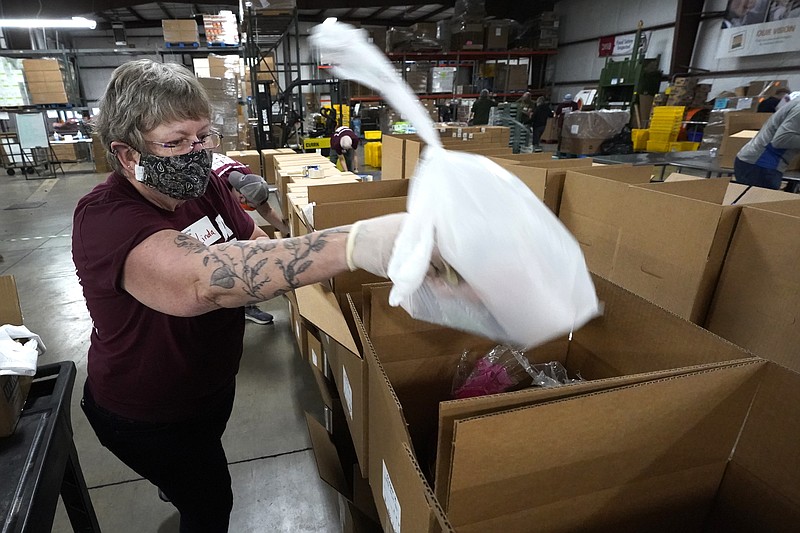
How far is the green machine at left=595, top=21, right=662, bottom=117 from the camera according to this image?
7789 millimetres

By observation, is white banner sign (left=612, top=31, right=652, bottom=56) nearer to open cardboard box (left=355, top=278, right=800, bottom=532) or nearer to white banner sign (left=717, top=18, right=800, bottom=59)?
white banner sign (left=717, top=18, right=800, bottom=59)

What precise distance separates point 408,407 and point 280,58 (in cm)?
1579

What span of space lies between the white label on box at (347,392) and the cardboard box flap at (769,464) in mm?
784

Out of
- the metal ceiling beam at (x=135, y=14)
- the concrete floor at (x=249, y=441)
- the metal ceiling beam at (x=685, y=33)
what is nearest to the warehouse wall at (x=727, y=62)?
the metal ceiling beam at (x=685, y=33)

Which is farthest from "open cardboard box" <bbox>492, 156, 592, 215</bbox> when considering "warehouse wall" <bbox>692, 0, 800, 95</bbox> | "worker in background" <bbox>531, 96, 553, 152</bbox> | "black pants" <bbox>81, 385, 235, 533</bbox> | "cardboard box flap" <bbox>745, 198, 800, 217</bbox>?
"worker in background" <bbox>531, 96, 553, 152</bbox>

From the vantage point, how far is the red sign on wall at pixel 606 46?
1013 centimetres

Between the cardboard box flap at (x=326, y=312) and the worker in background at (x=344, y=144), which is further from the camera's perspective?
the worker in background at (x=344, y=144)

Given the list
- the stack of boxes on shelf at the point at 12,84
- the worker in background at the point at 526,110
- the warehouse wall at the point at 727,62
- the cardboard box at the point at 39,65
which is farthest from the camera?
the worker in background at the point at 526,110

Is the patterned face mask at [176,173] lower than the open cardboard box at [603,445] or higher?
higher

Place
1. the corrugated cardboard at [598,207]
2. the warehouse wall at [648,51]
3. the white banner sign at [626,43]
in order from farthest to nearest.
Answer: the white banner sign at [626,43], the warehouse wall at [648,51], the corrugated cardboard at [598,207]

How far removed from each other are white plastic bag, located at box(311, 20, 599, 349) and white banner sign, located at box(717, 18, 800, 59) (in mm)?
8644

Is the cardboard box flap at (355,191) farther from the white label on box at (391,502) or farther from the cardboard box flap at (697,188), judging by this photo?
the white label on box at (391,502)

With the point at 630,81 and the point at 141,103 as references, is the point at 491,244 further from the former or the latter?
the point at 630,81

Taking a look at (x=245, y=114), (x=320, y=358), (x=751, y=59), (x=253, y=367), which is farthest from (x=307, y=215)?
(x=751, y=59)
